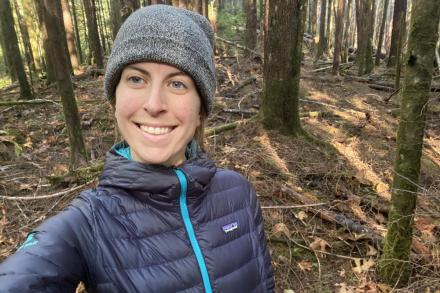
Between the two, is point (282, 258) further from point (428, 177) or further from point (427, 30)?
point (428, 177)

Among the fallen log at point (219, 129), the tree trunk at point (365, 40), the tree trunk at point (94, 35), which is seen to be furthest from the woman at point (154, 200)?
the tree trunk at point (94, 35)

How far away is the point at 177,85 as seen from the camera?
1.68 meters

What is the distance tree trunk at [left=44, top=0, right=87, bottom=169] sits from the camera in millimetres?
5988

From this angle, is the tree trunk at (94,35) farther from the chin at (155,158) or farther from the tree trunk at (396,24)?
the chin at (155,158)

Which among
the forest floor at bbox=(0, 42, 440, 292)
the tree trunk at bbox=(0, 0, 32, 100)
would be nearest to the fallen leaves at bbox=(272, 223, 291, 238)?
the forest floor at bbox=(0, 42, 440, 292)

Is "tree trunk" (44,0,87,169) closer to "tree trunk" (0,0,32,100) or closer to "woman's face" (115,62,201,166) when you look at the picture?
"woman's face" (115,62,201,166)

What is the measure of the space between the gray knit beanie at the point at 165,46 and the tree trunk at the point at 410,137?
229 centimetres

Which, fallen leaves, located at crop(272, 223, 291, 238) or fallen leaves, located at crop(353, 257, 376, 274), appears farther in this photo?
fallen leaves, located at crop(272, 223, 291, 238)

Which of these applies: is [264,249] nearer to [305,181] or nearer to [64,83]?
[305,181]

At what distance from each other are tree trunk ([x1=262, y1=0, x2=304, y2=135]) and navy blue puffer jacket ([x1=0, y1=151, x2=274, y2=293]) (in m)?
5.11

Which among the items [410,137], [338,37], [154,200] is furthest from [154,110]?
[338,37]

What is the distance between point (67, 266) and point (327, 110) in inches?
351

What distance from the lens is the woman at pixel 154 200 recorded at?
4.76ft

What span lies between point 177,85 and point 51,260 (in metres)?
0.90
